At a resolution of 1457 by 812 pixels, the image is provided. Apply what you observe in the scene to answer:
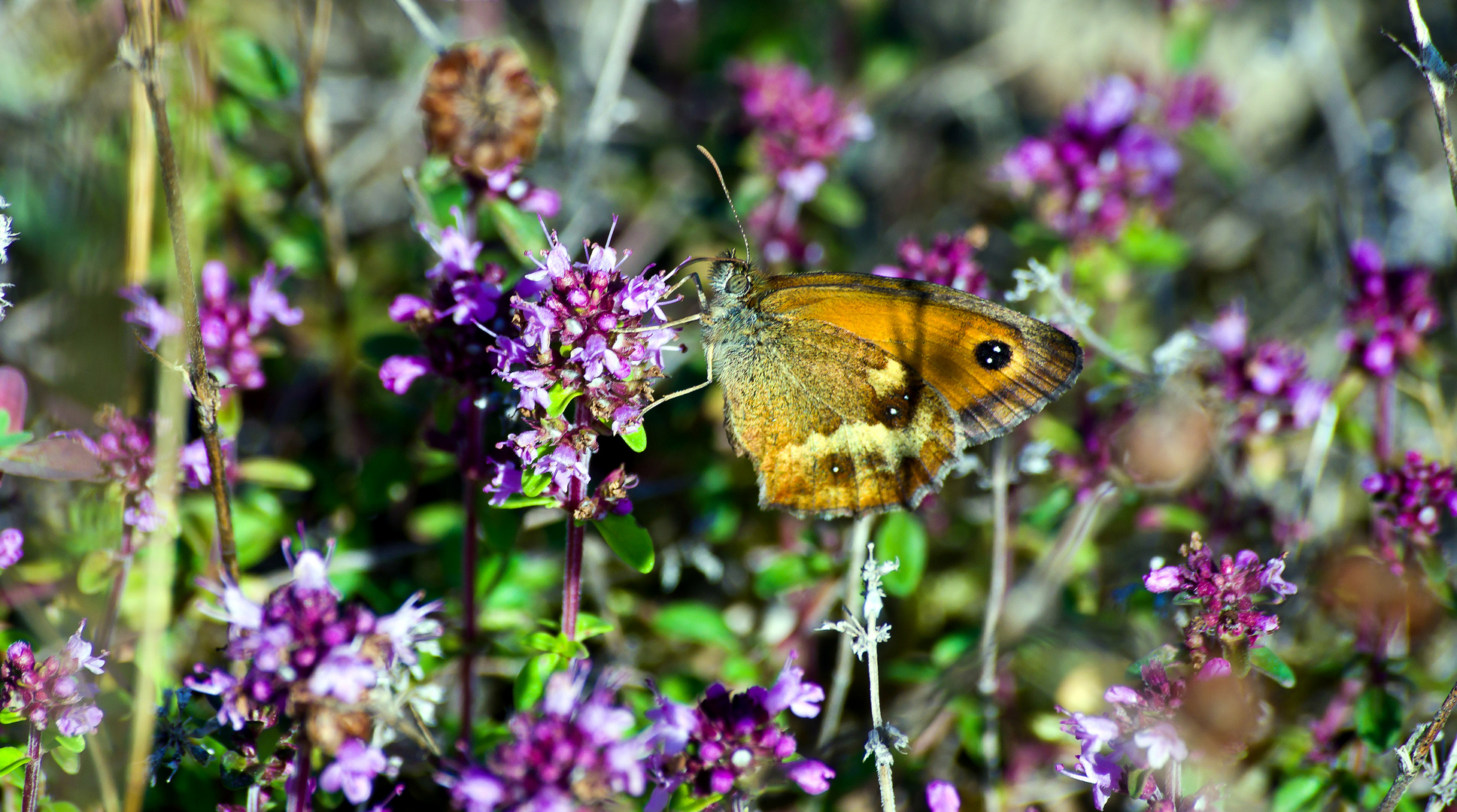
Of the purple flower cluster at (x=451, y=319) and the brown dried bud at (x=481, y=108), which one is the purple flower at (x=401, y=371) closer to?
the purple flower cluster at (x=451, y=319)

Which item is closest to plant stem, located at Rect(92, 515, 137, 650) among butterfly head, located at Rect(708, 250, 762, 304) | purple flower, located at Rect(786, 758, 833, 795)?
butterfly head, located at Rect(708, 250, 762, 304)

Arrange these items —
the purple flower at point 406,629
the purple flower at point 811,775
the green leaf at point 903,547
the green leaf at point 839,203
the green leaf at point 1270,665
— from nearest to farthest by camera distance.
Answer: the purple flower at point 406,629 → the purple flower at point 811,775 → the green leaf at point 1270,665 → the green leaf at point 903,547 → the green leaf at point 839,203

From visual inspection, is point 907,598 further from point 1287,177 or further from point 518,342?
point 1287,177

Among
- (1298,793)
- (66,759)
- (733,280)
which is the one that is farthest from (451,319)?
(1298,793)

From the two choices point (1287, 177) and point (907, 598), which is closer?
point (907, 598)

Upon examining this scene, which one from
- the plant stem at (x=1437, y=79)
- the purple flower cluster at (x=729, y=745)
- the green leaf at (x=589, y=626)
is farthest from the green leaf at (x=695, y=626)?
the plant stem at (x=1437, y=79)

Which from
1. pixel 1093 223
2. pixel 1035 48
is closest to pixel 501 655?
pixel 1093 223
